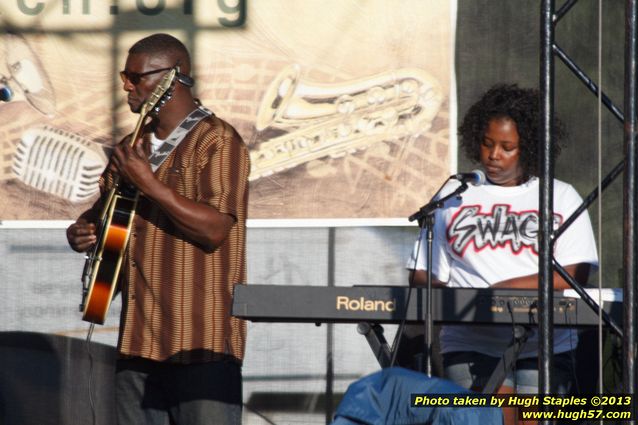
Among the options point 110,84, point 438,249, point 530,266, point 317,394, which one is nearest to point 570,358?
point 530,266

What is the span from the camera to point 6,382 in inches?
209

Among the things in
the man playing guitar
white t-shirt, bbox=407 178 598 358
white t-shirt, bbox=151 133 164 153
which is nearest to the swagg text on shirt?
white t-shirt, bbox=407 178 598 358

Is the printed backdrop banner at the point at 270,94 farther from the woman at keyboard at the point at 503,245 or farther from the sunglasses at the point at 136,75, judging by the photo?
the sunglasses at the point at 136,75

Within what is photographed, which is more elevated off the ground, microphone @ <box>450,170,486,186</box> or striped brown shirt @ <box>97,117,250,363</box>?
microphone @ <box>450,170,486,186</box>

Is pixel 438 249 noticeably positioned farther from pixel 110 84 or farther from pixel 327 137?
pixel 110 84

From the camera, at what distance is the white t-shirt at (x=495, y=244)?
12.8 feet

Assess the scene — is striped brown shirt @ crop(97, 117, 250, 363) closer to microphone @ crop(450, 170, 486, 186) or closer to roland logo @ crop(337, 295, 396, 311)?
roland logo @ crop(337, 295, 396, 311)

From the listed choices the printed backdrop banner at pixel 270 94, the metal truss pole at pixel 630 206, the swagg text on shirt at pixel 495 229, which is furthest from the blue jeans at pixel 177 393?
the printed backdrop banner at pixel 270 94

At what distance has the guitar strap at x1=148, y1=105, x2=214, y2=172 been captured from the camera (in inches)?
136

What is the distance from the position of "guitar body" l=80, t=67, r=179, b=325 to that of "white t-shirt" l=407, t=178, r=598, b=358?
1.11 m

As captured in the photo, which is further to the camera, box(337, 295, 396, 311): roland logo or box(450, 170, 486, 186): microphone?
box(450, 170, 486, 186): microphone

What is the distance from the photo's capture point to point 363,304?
11.7 feet

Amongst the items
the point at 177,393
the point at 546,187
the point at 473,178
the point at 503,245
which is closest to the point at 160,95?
the point at 177,393

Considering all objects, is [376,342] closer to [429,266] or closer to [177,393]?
[429,266]
